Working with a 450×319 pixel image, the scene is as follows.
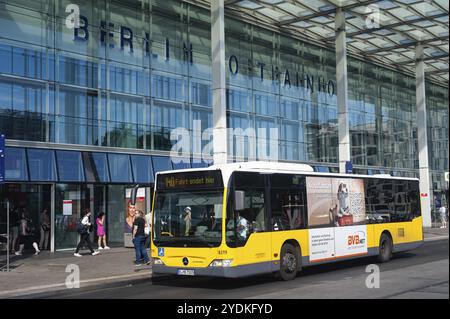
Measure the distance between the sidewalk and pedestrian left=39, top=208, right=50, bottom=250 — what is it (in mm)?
1279

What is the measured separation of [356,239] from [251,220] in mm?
4963

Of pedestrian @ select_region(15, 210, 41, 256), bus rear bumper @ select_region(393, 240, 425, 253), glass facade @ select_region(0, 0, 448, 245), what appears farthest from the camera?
glass facade @ select_region(0, 0, 448, 245)

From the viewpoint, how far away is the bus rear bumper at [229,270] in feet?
41.2

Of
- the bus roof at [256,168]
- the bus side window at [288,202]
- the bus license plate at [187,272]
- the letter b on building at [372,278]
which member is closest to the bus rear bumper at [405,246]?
the letter b on building at [372,278]

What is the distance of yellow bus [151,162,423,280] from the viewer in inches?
507

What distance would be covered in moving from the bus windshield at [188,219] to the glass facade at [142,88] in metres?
10.4

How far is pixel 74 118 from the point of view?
81.6ft

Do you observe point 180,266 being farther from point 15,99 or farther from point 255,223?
point 15,99

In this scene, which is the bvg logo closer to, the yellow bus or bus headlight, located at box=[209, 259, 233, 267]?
the yellow bus

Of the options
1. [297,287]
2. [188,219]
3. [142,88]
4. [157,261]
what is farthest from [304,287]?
[142,88]

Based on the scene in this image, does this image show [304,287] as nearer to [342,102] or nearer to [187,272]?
[187,272]

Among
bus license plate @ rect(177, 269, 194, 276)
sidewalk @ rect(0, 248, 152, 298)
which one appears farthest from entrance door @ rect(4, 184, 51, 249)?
bus license plate @ rect(177, 269, 194, 276)

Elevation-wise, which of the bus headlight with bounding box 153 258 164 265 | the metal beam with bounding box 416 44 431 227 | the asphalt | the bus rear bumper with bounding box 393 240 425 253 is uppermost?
the metal beam with bounding box 416 44 431 227

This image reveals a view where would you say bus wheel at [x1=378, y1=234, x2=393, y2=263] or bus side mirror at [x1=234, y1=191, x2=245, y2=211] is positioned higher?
bus side mirror at [x1=234, y1=191, x2=245, y2=211]
